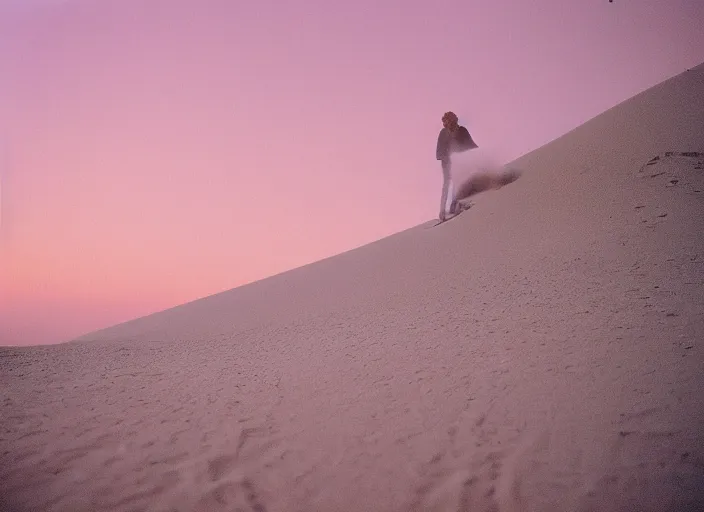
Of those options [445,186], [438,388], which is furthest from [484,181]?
[438,388]

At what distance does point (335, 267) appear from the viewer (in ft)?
39.8

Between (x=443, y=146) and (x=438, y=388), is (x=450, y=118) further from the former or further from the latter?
(x=438, y=388)

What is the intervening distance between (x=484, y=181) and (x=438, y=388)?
9064 millimetres

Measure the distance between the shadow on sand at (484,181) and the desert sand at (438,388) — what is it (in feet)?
8.00

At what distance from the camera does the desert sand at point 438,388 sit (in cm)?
307

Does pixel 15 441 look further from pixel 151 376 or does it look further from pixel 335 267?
pixel 335 267

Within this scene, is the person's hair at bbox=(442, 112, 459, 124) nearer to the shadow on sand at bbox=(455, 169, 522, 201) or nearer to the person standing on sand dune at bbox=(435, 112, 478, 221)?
the person standing on sand dune at bbox=(435, 112, 478, 221)

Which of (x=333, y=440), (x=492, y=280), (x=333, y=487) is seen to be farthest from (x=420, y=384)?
(x=492, y=280)

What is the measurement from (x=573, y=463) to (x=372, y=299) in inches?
215

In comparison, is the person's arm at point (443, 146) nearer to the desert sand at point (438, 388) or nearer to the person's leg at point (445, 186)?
the person's leg at point (445, 186)

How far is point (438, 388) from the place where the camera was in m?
4.55

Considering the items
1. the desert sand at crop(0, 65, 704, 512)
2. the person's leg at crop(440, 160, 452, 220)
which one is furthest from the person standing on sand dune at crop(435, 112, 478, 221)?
the desert sand at crop(0, 65, 704, 512)

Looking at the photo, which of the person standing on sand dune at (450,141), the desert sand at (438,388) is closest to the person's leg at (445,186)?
the person standing on sand dune at (450,141)

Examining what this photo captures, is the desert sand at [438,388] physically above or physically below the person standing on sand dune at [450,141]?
below
